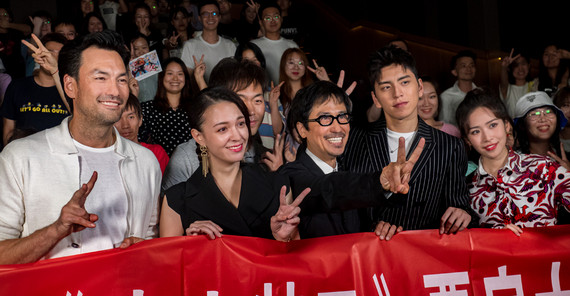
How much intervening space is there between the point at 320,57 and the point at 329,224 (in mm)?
5734

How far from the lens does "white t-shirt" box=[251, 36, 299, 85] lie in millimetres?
6188

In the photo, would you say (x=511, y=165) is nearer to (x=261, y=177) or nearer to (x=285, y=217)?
(x=261, y=177)

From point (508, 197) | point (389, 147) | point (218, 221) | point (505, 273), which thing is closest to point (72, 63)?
point (218, 221)

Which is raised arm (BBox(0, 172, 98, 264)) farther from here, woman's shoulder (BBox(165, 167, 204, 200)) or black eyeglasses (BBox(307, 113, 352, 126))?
black eyeglasses (BBox(307, 113, 352, 126))

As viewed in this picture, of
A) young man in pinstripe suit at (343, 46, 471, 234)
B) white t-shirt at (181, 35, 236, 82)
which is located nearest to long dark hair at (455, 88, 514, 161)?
young man in pinstripe suit at (343, 46, 471, 234)

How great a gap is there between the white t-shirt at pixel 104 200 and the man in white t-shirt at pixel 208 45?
10.8 feet

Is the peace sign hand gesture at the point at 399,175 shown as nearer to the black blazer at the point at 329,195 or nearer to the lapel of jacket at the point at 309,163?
the black blazer at the point at 329,195

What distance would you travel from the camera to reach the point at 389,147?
3.32 m

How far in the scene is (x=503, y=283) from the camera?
2.53 metres

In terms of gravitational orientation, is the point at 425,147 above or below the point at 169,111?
below

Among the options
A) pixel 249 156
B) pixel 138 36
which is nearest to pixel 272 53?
pixel 138 36

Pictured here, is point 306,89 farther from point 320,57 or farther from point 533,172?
A: point 320,57

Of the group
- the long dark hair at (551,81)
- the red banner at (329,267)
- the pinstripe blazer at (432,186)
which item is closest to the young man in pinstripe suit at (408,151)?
the pinstripe blazer at (432,186)

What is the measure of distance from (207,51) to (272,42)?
29.9 inches
